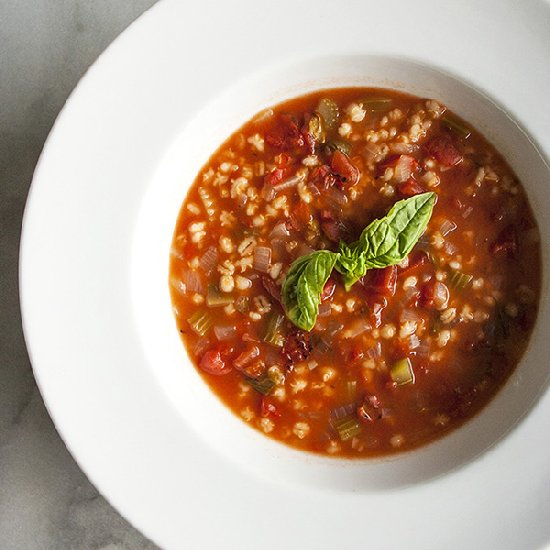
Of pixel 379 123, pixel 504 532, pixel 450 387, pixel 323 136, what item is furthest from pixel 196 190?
pixel 504 532

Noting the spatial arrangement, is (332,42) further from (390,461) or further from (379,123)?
(390,461)

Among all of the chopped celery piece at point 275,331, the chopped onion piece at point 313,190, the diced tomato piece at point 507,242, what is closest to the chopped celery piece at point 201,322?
the chopped celery piece at point 275,331

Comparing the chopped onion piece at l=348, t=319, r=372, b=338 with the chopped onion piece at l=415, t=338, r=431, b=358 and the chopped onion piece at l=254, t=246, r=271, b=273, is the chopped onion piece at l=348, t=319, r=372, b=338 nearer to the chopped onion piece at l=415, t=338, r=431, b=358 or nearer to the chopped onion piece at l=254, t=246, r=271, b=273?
the chopped onion piece at l=415, t=338, r=431, b=358

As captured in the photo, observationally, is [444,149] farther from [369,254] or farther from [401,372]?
[401,372]

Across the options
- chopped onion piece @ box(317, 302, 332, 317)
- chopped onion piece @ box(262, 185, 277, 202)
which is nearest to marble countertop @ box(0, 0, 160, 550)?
chopped onion piece @ box(262, 185, 277, 202)

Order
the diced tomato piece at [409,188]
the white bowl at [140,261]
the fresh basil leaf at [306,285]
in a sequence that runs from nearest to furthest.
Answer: the white bowl at [140,261], the fresh basil leaf at [306,285], the diced tomato piece at [409,188]

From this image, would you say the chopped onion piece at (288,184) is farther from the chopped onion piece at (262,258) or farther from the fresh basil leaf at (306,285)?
the fresh basil leaf at (306,285)
